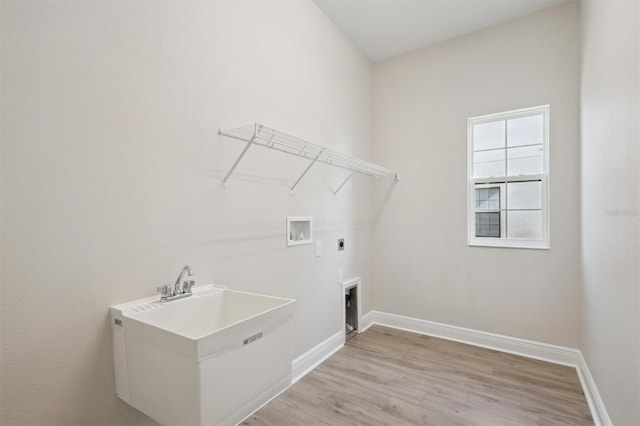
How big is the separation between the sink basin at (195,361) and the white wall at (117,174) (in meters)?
0.14

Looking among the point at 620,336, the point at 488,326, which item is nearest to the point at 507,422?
the point at 620,336

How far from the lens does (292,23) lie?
8.00 ft

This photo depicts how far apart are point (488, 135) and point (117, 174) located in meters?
3.23

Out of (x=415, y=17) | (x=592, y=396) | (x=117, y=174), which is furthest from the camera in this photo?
(x=415, y=17)

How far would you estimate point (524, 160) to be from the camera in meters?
2.95

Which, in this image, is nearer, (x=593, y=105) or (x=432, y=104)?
(x=593, y=105)

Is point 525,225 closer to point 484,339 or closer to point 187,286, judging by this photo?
point 484,339

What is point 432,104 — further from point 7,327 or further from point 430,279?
point 7,327

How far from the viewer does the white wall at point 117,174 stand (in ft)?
3.54

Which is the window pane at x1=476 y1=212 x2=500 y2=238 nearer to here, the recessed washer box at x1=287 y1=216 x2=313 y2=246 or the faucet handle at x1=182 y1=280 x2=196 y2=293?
the recessed washer box at x1=287 y1=216 x2=313 y2=246

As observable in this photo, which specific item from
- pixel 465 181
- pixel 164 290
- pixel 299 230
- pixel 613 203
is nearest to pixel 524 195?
pixel 465 181

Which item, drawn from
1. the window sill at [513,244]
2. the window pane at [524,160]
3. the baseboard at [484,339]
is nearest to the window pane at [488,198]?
the window pane at [524,160]

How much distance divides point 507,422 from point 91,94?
284 centimetres

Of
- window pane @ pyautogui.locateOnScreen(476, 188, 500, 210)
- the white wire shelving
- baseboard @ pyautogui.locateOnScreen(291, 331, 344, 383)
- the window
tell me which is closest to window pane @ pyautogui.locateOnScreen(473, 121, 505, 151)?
the window
